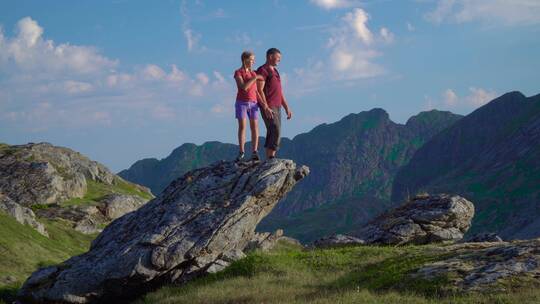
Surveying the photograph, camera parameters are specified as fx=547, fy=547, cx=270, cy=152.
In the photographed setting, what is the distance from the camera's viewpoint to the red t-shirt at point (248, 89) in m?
23.1

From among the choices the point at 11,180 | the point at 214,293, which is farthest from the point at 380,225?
the point at 11,180

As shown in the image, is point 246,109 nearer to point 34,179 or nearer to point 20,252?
point 20,252

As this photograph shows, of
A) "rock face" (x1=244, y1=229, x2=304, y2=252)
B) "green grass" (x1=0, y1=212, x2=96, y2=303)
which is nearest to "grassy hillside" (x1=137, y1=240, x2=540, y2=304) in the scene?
"green grass" (x1=0, y1=212, x2=96, y2=303)

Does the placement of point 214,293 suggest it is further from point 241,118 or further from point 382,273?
point 241,118

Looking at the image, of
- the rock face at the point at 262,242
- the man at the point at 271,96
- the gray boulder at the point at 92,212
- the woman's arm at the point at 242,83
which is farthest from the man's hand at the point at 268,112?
the gray boulder at the point at 92,212

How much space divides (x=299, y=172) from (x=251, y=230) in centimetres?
353

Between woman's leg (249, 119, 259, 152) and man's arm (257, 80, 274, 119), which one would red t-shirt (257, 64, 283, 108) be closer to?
man's arm (257, 80, 274, 119)

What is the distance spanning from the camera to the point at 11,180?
81.9 m

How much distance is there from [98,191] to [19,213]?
5239cm

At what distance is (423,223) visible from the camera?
34.1m

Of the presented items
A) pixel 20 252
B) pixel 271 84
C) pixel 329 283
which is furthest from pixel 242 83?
pixel 20 252

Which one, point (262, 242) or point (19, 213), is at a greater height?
point (19, 213)

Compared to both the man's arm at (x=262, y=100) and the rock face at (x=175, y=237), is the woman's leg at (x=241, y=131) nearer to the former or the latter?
the man's arm at (x=262, y=100)

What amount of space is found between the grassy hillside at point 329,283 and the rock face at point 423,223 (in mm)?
7950
